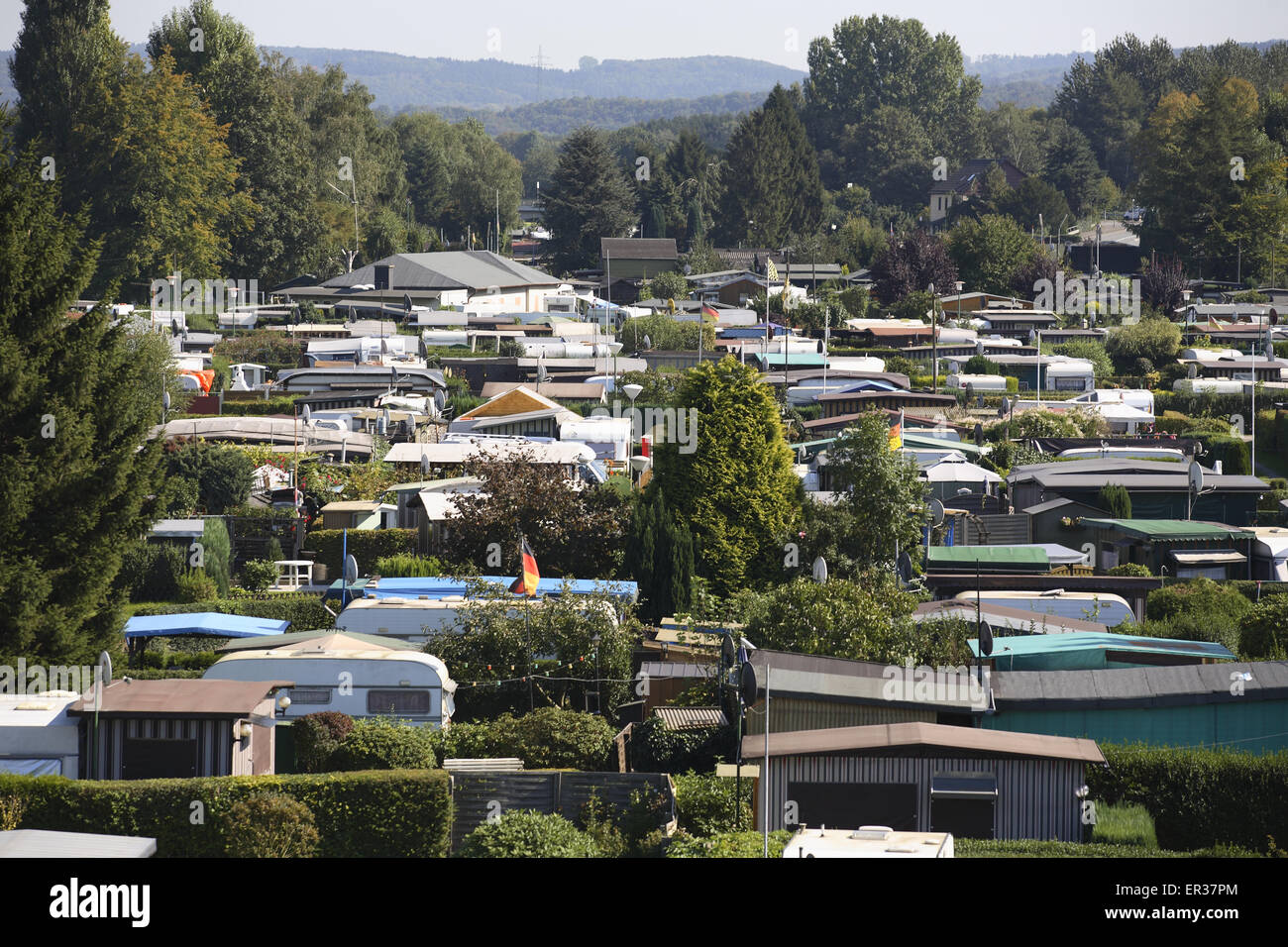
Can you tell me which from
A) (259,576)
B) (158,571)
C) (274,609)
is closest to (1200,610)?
(274,609)

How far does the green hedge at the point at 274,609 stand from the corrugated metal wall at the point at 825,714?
890 cm

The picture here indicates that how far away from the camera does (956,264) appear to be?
73.2 meters

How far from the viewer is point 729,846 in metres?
11.4

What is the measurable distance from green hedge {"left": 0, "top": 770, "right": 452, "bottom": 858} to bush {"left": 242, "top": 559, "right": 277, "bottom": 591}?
38.6 feet

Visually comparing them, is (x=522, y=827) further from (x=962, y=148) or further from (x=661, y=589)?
(x=962, y=148)

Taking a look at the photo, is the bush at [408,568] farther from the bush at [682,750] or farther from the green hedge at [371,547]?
the bush at [682,750]

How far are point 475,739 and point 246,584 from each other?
1023cm

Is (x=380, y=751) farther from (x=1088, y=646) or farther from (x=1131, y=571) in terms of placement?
(x=1131, y=571)

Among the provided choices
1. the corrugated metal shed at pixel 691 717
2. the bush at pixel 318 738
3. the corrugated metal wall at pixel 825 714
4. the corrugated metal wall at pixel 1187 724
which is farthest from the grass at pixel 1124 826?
the bush at pixel 318 738

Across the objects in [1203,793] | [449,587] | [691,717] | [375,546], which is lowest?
[691,717]

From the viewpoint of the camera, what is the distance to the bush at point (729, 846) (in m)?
11.0

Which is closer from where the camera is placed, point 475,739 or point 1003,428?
point 475,739

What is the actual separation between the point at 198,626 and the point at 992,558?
12.6 meters
